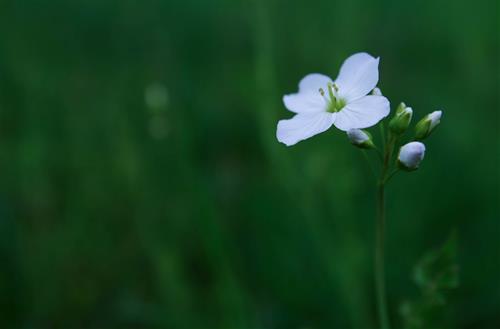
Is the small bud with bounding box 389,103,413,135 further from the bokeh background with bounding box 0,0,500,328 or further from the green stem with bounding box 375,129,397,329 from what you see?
the bokeh background with bounding box 0,0,500,328

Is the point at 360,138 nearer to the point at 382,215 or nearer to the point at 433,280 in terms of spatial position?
the point at 382,215

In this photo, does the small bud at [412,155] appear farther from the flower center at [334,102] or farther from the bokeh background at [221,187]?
the bokeh background at [221,187]

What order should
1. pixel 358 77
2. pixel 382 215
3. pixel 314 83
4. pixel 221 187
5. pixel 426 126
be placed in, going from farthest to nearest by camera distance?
pixel 221 187
pixel 314 83
pixel 358 77
pixel 426 126
pixel 382 215

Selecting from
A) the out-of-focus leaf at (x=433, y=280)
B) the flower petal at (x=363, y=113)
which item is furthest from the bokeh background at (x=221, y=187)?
the flower petal at (x=363, y=113)

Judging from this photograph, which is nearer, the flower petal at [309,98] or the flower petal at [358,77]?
the flower petal at [358,77]

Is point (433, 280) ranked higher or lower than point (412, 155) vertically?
lower

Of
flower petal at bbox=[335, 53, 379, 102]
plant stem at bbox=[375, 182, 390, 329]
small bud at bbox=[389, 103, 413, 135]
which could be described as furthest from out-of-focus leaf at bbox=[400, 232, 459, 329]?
flower petal at bbox=[335, 53, 379, 102]

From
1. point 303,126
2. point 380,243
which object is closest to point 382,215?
point 380,243
